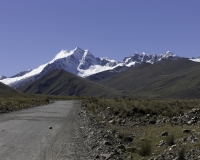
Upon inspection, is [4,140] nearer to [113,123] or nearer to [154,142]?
[154,142]

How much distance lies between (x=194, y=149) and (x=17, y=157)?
702 cm

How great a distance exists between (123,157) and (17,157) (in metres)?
4.40

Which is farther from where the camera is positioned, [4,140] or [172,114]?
[172,114]

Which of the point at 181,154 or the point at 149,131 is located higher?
the point at 181,154

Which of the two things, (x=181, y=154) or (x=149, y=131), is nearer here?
(x=181, y=154)

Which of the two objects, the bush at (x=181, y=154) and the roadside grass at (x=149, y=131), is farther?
the roadside grass at (x=149, y=131)

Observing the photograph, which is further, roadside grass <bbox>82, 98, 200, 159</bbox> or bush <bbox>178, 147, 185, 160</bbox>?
roadside grass <bbox>82, 98, 200, 159</bbox>

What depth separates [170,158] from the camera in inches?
420

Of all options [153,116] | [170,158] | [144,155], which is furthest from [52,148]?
[153,116]

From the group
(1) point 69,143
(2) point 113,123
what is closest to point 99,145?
(1) point 69,143

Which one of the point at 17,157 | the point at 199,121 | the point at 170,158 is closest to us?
the point at 170,158

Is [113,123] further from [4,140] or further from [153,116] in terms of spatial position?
[4,140]

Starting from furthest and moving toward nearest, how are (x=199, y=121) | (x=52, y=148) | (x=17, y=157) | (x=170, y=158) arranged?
(x=199, y=121) < (x=52, y=148) < (x=17, y=157) < (x=170, y=158)

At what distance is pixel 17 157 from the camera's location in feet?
41.3
